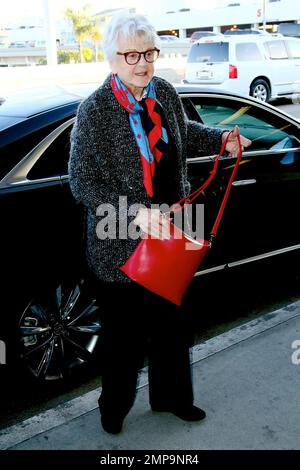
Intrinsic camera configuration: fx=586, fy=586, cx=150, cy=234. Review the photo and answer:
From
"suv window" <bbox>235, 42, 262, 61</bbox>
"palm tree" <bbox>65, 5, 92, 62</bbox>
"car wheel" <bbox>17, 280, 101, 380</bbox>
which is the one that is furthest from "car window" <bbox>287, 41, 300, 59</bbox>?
"palm tree" <bbox>65, 5, 92, 62</bbox>

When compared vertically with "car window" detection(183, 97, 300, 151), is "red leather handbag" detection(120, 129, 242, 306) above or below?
below

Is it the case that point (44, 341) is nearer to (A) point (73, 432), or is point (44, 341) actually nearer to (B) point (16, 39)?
(A) point (73, 432)

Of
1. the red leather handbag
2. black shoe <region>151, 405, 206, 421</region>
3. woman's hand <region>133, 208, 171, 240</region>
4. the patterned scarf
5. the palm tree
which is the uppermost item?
the palm tree

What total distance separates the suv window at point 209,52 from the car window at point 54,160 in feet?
44.5

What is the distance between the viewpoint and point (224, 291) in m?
4.59

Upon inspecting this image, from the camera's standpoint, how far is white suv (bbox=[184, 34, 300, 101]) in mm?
15898

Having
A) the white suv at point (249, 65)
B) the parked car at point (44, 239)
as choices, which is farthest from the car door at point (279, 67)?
the parked car at point (44, 239)

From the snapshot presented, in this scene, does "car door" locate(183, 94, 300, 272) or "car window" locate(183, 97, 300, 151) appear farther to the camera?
"car window" locate(183, 97, 300, 151)

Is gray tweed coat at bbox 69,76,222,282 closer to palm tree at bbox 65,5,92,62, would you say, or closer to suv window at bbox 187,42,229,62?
suv window at bbox 187,42,229,62

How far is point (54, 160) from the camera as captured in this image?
317 centimetres

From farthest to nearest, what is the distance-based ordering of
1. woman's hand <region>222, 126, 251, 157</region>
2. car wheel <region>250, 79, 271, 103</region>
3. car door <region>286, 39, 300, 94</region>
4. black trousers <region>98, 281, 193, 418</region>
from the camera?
car door <region>286, 39, 300, 94</region> → car wheel <region>250, 79, 271, 103</region> → woman's hand <region>222, 126, 251, 157</region> → black trousers <region>98, 281, 193, 418</region>

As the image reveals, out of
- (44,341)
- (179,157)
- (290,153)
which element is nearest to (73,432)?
(44,341)

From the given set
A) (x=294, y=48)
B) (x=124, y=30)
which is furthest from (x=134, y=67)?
(x=294, y=48)

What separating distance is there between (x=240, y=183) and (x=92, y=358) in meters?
1.51
